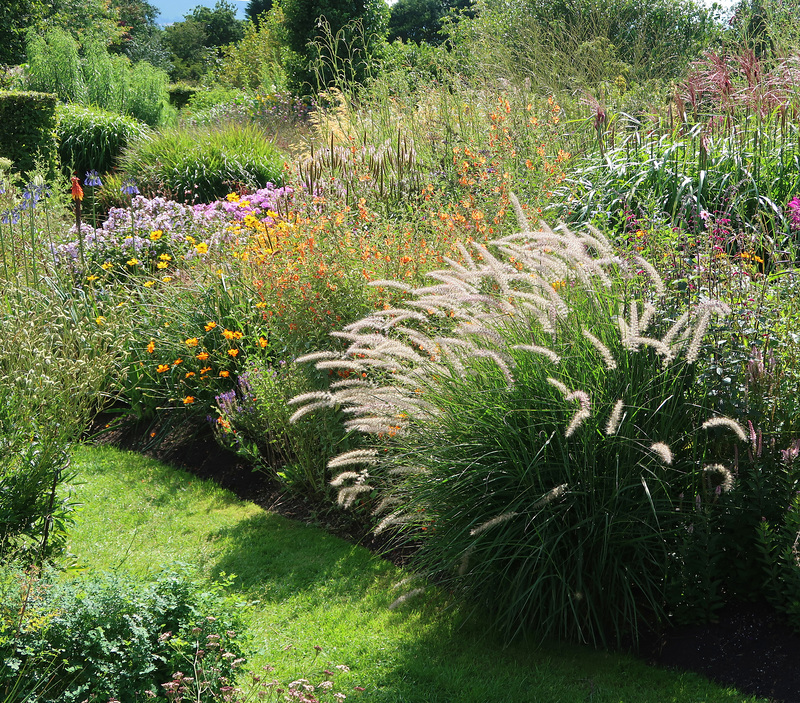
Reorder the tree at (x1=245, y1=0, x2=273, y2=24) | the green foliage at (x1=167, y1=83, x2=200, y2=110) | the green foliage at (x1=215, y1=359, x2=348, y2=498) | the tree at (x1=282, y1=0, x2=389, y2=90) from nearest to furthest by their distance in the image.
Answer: the green foliage at (x1=215, y1=359, x2=348, y2=498)
the tree at (x1=282, y1=0, x2=389, y2=90)
the green foliage at (x1=167, y1=83, x2=200, y2=110)
the tree at (x1=245, y1=0, x2=273, y2=24)

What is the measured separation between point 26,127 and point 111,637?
12.0 m

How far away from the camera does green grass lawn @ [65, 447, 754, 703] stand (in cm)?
296

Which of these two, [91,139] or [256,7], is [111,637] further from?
[256,7]

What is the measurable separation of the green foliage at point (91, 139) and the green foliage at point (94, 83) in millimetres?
3303

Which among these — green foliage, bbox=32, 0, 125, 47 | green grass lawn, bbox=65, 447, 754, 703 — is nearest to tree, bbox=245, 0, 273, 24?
green foliage, bbox=32, 0, 125, 47

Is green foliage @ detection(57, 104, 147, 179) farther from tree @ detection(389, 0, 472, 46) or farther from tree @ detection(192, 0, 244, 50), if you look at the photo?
tree @ detection(192, 0, 244, 50)

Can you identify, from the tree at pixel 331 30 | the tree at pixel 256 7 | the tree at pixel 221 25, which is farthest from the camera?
the tree at pixel 221 25

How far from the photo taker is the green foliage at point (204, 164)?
1098cm

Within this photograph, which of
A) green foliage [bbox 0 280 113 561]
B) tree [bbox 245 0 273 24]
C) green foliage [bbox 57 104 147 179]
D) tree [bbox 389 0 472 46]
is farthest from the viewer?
tree [bbox 389 0 472 46]

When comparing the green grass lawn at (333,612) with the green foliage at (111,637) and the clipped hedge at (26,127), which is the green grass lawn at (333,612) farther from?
the clipped hedge at (26,127)

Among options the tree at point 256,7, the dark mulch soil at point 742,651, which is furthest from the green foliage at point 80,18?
the dark mulch soil at point 742,651

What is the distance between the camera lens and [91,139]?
46.1 ft

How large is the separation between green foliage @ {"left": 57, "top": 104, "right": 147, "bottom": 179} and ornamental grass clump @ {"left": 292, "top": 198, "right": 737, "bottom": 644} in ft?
40.5

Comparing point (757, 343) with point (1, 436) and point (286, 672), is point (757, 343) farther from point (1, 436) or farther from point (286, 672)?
point (1, 436)
